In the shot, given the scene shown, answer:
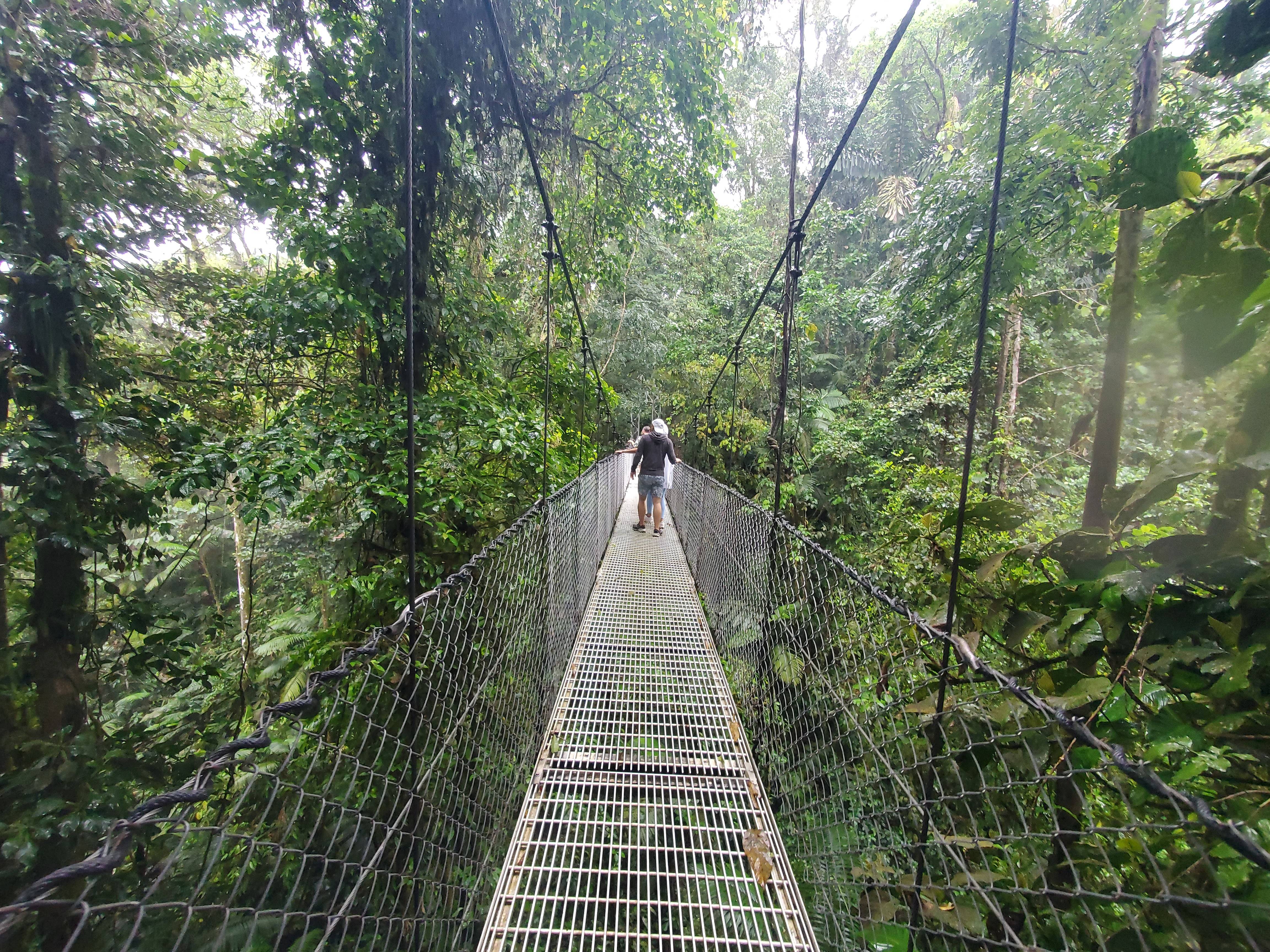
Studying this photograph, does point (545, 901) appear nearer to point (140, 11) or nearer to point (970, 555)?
point (970, 555)

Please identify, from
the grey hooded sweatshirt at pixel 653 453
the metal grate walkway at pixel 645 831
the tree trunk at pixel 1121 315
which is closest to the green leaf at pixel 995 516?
the tree trunk at pixel 1121 315

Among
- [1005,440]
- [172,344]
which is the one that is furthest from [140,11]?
[1005,440]

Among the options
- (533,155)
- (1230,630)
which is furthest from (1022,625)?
(533,155)

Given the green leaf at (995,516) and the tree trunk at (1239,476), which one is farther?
the green leaf at (995,516)

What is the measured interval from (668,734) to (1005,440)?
384cm

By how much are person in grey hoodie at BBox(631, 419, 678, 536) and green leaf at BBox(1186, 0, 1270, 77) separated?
314 centimetres

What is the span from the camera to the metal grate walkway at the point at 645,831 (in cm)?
99

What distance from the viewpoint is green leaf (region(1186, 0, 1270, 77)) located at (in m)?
0.66

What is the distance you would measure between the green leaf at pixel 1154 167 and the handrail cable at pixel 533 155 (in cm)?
132

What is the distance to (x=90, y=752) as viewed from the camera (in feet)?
5.20

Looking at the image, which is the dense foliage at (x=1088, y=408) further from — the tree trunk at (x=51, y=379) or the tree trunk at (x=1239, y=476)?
the tree trunk at (x=51, y=379)

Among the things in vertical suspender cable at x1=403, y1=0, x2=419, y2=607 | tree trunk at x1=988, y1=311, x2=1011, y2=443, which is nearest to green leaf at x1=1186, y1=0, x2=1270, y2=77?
vertical suspender cable at x1=403, y1=0, x2=419, y2=607

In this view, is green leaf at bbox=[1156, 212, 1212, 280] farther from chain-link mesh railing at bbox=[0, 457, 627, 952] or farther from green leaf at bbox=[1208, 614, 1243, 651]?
chain-link mesh railing at bbox=[0, 457, 627, 952]

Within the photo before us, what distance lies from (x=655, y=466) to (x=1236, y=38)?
3.30 meters
